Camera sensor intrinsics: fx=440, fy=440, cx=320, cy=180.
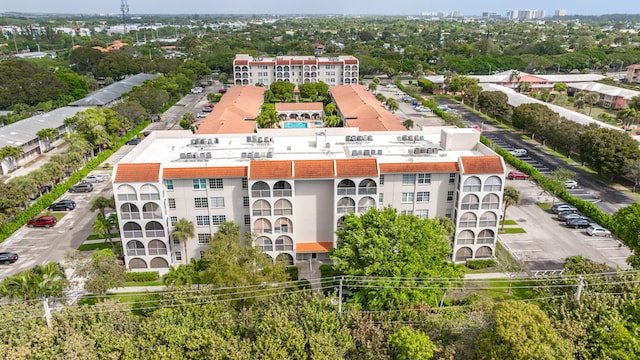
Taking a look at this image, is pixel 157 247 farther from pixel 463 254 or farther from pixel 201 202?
pixel 463 254

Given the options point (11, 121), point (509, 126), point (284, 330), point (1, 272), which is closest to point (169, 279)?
point (284, 330)

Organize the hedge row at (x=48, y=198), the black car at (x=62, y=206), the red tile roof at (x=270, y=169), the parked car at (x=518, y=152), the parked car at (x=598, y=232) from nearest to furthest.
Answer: the red tile roof at (x=270, y=169) < the parked car at (x=598, y=232) < the hedge row at (x=48, y=198) < the black car at (x=62, y=206) < the parked car at (x=518, y=152)

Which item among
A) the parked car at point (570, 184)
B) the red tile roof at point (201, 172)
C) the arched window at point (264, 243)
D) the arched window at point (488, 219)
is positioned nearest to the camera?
the red tile roof at point (201, 172)

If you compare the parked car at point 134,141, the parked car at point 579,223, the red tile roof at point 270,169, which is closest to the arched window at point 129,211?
the red tile roof at point 270,169

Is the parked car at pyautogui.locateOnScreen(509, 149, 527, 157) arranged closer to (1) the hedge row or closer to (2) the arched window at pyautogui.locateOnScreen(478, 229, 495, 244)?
(2) the arched window at pyautogui.locateOnScreen(478, 229, 495, 244)

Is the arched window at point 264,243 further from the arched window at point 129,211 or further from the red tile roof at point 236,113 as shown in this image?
the red tile roof at point 236,113

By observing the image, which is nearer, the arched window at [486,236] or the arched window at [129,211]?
the arched window at [129,211]

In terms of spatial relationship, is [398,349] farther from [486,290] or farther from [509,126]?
[509,126]
